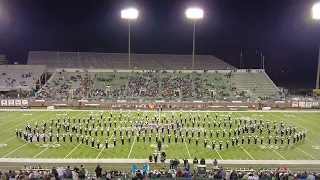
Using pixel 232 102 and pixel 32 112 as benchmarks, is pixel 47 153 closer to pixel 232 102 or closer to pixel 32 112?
pixel 32 112

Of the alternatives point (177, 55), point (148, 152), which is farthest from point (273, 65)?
point (148, 152)

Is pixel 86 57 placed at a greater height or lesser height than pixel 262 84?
greater

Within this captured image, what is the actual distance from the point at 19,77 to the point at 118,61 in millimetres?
17796

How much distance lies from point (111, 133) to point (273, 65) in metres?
46.8

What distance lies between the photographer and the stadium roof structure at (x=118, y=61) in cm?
5228

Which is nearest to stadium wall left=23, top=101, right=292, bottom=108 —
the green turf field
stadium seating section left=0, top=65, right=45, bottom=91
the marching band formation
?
stadium seating section left=0, top=65, right=45, bottom=91

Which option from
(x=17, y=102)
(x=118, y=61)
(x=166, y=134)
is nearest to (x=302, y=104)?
(x=166, y=134)

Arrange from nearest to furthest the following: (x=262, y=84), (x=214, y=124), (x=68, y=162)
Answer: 1. (x=68, y=162)
2. (x=214, y=124)
3. (x=262, y=84)

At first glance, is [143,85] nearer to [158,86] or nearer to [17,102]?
[158,86]

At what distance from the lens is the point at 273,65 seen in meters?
58.6

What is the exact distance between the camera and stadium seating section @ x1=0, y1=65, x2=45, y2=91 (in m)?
39.8

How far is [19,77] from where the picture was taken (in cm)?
4197

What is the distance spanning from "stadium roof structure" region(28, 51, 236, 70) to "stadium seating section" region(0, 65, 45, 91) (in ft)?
22.0

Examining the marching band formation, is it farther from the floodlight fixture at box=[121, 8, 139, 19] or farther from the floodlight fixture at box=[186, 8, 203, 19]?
the floodlight fixture at box=[186, 8, 203, 19]
